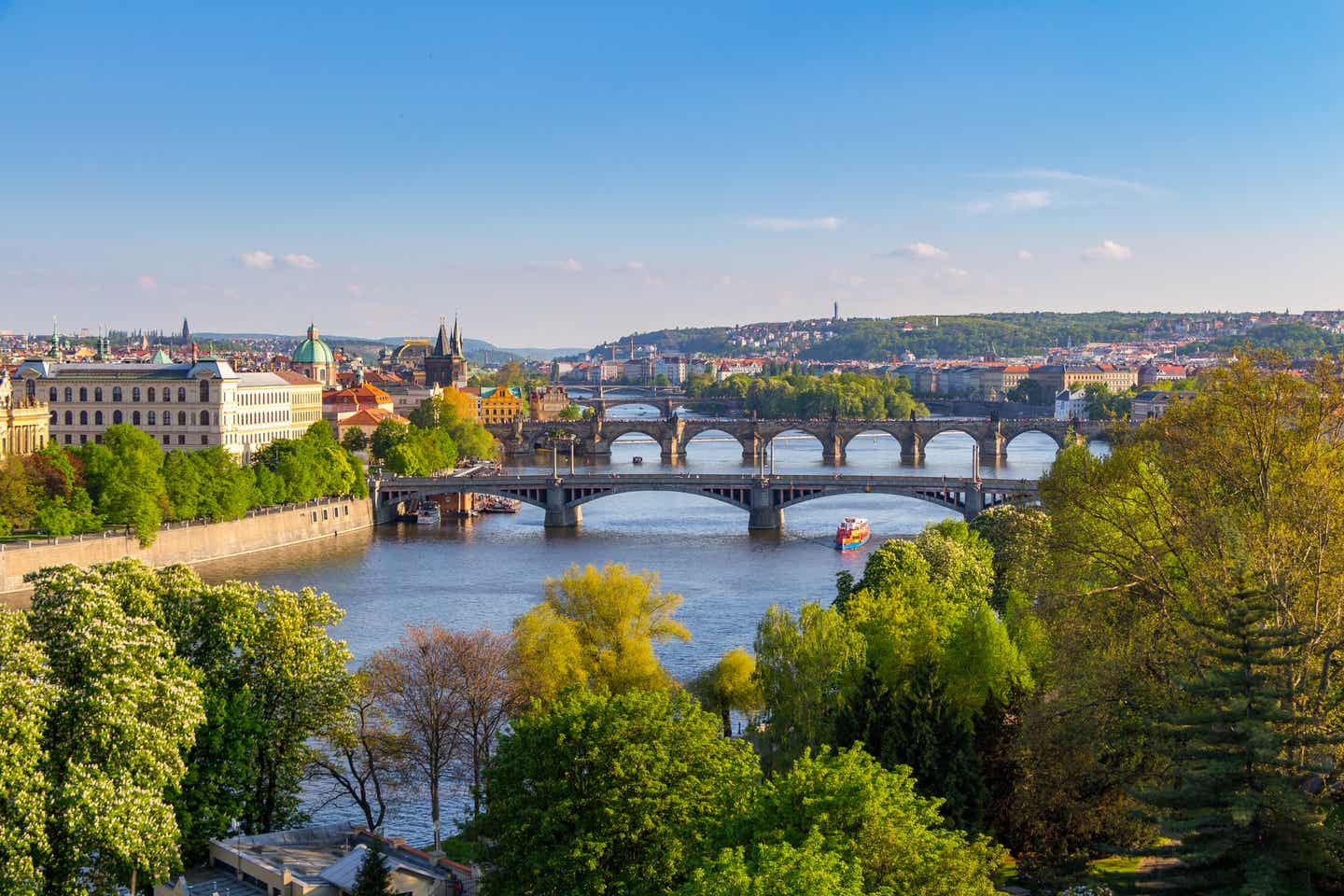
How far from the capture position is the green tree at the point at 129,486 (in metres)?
41.6

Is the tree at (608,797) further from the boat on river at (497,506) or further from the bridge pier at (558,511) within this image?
the boat on river at (497,506)

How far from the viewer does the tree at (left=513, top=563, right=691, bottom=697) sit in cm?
2141

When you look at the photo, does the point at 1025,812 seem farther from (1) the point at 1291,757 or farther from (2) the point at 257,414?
(2) the point at 257,414

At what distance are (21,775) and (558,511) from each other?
4070cm

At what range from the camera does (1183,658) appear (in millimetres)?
16703

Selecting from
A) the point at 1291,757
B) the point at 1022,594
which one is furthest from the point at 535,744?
the point at 1022,594

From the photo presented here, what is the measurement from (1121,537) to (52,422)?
165 ft

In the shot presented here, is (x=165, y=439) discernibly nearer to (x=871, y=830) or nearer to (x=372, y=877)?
(x=372, y=877)

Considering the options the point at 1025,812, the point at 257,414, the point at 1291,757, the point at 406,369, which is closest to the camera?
the point at 1291,757

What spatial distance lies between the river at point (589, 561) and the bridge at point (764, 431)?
717 inches

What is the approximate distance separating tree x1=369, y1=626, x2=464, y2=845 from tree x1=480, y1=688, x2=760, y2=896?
492 cm

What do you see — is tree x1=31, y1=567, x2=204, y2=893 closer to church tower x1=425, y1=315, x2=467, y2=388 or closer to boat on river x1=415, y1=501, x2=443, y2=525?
boat on river x1=415, y1=501, x2=443, y2=525

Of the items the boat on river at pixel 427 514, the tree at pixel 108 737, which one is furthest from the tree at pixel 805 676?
the boat on river at pixel 427 514

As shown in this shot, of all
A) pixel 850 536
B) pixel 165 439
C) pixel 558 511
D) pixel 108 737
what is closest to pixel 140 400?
pixel 165 439
